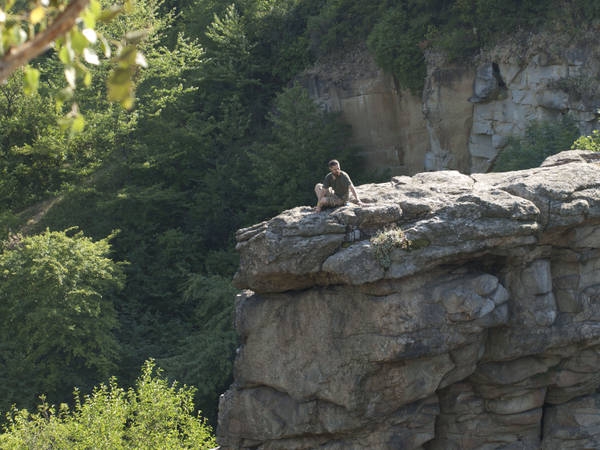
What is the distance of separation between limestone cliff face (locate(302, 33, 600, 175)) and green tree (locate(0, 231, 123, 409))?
33.4 ft

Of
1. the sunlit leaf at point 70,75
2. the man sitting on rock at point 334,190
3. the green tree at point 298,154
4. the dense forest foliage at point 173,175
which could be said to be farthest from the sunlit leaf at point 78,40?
the green tree at point 298,154

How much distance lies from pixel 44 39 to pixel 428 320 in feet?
41.4

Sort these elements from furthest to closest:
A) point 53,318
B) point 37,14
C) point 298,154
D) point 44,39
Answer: point 298,154 < point 53,318 < point 37,14 < point 44,39

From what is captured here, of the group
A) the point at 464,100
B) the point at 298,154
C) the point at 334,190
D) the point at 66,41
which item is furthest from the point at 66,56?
the point at 298,154

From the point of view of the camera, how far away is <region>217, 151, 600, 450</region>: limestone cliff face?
16406 mm

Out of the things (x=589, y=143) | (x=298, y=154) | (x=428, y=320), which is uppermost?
(x=298, y=154)

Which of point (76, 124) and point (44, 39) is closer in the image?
point (44, 39)

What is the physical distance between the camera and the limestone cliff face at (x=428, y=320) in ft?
53.8

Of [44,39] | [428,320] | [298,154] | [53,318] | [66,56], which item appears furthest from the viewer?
[298,154]

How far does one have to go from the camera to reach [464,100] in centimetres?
3000

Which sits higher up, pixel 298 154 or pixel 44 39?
pixel 298 154

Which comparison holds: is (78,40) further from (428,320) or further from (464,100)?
(464,100)

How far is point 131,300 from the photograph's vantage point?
1195 inches

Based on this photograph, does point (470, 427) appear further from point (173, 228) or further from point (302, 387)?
point (173, 228)
